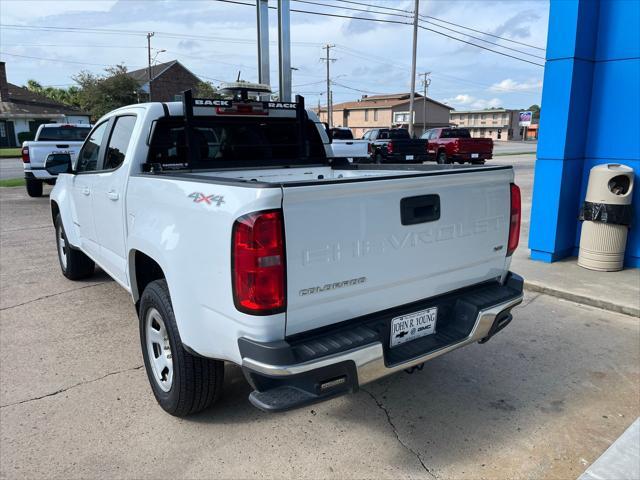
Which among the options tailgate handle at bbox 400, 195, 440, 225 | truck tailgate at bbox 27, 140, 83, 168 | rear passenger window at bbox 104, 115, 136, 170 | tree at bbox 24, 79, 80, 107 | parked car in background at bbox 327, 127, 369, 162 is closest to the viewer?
tailgate handle at bbox 400, 195, 440, 225

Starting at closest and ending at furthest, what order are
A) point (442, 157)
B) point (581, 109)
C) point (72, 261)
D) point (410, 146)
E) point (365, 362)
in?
point (365, 362), point (72, 261), point (581, 109), point (410, 146), point (442, 157)

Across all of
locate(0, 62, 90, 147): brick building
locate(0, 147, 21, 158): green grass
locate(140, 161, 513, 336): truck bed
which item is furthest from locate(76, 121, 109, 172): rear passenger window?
locate(0, 62, 90, 147): brick building

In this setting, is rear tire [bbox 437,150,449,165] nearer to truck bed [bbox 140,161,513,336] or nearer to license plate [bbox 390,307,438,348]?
truck bed [bbox 140,161,513,336]

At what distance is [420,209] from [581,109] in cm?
494

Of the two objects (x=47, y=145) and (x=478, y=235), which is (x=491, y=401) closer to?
(x=478, y=235)

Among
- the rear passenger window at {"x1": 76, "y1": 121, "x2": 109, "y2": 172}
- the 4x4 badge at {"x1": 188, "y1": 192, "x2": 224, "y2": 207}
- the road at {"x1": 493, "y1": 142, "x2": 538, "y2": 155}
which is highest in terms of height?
the rear passenger window at {"x1": 76, "y1": 121, "x2": 109, "y2": 172}

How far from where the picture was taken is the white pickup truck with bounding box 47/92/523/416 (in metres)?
2.25

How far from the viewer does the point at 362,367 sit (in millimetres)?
2400

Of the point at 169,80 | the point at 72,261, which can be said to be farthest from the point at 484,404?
the point at 169,80

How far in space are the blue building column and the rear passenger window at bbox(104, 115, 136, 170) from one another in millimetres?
5210

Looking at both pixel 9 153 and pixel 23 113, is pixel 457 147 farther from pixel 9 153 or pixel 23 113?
pixel 23 113

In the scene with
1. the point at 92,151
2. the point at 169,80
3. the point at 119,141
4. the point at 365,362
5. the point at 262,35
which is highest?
the point at 169,80

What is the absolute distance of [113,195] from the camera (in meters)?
3.78

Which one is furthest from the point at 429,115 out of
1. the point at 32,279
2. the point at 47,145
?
the point at 32,279
